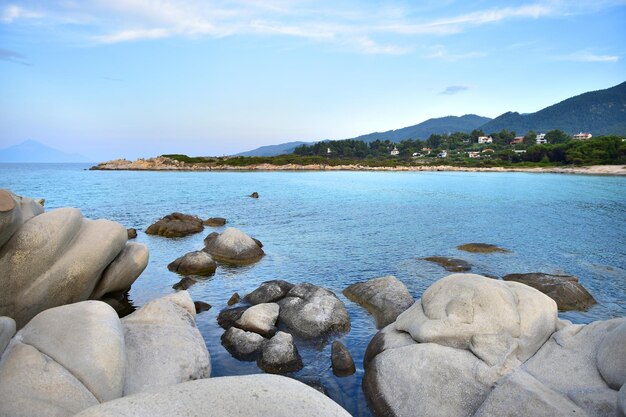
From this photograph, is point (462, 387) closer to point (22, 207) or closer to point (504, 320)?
point (504, 320)

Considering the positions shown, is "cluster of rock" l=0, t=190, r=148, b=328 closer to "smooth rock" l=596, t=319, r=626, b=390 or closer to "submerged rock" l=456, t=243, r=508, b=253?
"smooth rock" l=596, t=319, r=626, b=390

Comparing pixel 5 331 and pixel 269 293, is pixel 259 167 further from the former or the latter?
pixel 5 331

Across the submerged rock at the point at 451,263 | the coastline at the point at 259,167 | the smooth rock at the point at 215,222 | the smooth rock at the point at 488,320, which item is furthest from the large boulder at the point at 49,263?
the coastline at the point at 259,167

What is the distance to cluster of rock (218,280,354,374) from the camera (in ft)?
43.2

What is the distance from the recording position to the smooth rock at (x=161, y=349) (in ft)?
32.6

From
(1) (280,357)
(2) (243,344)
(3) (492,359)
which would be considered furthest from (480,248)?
(2) (243,344)

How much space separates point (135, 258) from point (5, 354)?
915cm

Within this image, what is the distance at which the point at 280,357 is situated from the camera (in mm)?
12969

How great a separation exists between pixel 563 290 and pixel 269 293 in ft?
41.7

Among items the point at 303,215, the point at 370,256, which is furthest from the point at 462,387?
the point at 303,215

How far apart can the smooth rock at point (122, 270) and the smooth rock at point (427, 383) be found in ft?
35.2

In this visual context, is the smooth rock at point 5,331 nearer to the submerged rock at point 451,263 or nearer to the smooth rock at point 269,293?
the smooth rock at point 269,293

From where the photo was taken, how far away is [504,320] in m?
11.2

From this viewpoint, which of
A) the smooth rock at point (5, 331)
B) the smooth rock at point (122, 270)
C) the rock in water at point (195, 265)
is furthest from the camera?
the rock in water at point (195, 265)
